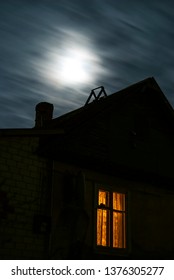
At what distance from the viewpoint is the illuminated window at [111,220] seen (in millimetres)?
11422

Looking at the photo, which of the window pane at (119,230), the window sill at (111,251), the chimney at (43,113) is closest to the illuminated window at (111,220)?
the window pane at (119,230)

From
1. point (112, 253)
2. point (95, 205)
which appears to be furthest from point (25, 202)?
point (112, 253)

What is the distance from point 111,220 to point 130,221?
652 mm

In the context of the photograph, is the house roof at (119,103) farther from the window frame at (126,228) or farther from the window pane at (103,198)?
the window pane at (103,198)

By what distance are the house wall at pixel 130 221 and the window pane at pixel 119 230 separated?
6.4 inches

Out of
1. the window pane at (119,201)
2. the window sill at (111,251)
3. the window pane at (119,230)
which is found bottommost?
the window sill at (111,251)

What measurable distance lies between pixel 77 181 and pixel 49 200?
33.5 inches

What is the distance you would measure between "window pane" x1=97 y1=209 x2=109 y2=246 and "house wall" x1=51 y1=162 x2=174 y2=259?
13.4 inches

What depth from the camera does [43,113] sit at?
16.4m

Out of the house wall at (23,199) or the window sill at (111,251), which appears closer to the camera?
the house wall at (23,199)

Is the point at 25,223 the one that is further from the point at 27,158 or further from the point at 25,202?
the point at 27,158

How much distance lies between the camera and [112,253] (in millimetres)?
11211

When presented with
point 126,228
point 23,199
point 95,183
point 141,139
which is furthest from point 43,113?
point 23,199

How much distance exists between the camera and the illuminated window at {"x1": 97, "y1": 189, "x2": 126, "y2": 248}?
11422 millimetres
